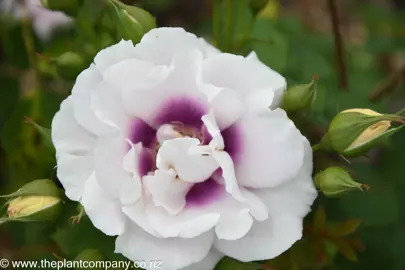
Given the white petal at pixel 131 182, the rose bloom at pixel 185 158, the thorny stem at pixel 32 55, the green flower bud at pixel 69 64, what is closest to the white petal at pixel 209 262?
the rose bloom at pixel 185 158

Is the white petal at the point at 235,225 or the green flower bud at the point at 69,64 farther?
the green flower bud at the point at 69,64

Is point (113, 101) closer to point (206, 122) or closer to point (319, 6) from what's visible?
point (206, 122)

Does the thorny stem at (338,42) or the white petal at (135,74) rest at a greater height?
the white petal at (135,74)

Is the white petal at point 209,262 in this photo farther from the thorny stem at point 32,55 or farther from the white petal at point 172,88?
the thorny stem at point 32,55

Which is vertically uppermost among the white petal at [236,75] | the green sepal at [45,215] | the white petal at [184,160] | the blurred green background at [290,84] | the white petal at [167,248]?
the white petal at [236,75]

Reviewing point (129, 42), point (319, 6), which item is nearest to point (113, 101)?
point (129, 42)

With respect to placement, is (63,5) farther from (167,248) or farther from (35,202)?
(167,248)
